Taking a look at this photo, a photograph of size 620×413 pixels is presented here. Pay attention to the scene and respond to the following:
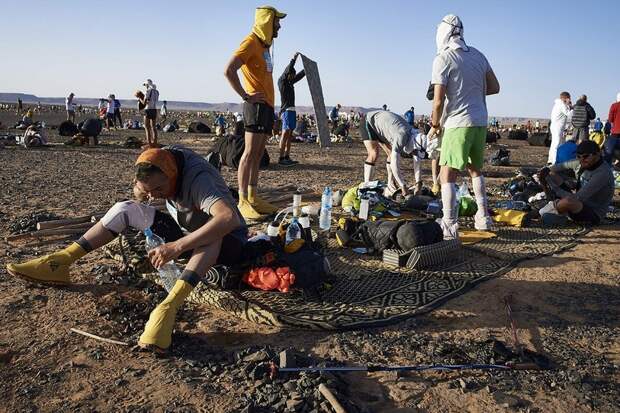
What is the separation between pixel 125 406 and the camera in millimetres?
2381

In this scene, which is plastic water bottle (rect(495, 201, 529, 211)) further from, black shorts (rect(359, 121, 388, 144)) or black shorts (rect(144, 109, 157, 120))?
black shorts (rect(144, 109, 157, 120))

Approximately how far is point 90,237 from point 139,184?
0.80 metres

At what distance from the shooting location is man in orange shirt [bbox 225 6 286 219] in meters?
5.62

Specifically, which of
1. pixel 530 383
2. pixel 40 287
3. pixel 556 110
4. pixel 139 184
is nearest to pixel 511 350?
pixel 530 383

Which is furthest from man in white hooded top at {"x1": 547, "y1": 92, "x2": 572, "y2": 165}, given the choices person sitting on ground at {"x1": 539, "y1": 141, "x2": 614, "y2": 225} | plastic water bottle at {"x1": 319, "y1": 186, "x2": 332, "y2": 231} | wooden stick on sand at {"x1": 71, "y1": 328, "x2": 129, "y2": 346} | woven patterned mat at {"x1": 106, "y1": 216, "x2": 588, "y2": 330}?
wooden stick on sand at {"x1": 71, "y1": 328, "x2": 129, "y2": 346}

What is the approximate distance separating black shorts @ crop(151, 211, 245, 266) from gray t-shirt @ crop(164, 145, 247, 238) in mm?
221

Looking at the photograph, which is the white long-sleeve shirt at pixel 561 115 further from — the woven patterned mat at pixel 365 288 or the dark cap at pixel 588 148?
the woven patterned mat at pixel 365 288

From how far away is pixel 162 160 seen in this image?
3.05 meters

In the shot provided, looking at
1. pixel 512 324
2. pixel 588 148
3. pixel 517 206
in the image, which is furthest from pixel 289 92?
pixel 512 324

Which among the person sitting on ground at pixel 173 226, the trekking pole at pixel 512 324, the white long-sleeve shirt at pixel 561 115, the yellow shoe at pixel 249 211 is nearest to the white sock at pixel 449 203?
the trekking pole at pixel 512 324

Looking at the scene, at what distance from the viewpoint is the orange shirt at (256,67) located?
5.60 meters

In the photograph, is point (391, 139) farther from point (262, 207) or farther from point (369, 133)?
point (262, 207)

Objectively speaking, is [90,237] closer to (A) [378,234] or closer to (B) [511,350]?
(A) [378,234]

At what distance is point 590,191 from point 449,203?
2.25 m
